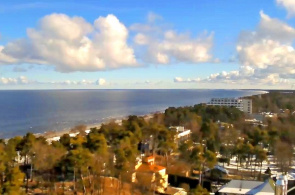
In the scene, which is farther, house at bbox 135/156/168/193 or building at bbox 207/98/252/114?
building at bbox 207/98/252/114

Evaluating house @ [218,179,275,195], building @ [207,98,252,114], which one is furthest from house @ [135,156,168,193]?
building @ [207,98,252,114]

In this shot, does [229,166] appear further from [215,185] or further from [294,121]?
[294,121]

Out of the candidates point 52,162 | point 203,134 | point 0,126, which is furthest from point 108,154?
point 0,126

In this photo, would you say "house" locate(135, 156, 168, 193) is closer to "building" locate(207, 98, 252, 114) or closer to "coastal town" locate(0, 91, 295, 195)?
"coastal town" locate(0, 91, 295, 195)

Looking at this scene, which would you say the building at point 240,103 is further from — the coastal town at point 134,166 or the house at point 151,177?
the house at point 151,177

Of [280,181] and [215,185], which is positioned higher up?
[280,181]

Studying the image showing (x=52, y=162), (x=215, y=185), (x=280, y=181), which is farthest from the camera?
(x=215, y=185)
